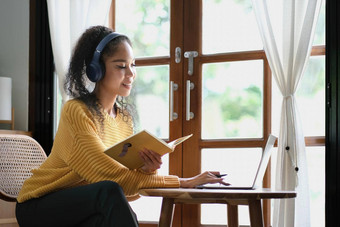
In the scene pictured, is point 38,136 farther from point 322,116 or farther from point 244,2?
point 322,116

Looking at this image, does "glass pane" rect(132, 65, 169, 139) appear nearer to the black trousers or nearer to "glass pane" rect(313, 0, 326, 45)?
"glass pane" rect(313, 0, 326, 45)

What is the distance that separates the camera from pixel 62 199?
1748 millimetres

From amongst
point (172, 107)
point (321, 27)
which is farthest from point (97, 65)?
point (321, 27)

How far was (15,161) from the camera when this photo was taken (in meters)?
2.67

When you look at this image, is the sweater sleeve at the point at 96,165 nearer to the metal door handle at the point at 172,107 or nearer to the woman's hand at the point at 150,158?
the woman's hand at the point at 150,158

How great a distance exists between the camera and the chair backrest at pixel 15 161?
258 cm

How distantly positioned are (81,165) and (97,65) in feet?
1.37

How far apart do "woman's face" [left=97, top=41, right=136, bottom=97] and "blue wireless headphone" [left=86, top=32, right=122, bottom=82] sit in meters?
0.03

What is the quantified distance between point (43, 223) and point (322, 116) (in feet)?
5.16

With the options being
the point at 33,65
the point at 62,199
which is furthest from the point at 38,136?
the point at 62,199

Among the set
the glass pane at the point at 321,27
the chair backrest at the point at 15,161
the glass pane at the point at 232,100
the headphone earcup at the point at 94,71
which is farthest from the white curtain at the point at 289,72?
the chair backrest at the point at 15,161

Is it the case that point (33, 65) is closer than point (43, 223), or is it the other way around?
point (43, 223)

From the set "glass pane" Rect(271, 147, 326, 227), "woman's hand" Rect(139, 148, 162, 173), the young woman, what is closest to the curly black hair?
the young woman

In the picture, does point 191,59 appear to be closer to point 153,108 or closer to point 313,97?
point 153,108
